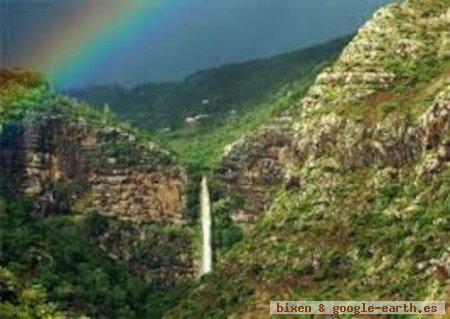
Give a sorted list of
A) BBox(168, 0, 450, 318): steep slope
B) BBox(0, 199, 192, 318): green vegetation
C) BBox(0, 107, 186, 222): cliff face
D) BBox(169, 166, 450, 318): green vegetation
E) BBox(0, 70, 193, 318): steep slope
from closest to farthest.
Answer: BBox(169, 166, 450, 318): green vegetation → BBox(168, 0, 450, 318): steep slope → BBox(0, 199, 192, 318): green vegetation → BBox(0, 70, 193, 318): steep slope → BBox(0, 107, 186, 222): cliff face

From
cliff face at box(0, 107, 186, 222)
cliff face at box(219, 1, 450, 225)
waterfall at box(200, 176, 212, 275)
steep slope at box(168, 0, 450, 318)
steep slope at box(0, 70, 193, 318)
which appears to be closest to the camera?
steep slope at box(168, 0, 450, 318)

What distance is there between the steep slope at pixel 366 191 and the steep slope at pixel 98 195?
28.4 meters

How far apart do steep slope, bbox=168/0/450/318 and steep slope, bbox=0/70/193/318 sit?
28.4 m

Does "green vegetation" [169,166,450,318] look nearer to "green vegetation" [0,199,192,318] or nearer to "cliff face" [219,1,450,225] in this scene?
"cliff face" [219,1,450,225]

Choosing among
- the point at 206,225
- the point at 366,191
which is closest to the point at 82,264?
the point at 206,225

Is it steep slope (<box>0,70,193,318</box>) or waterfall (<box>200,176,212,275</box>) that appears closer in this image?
steep slope (<box>0,70,193,318</box>)

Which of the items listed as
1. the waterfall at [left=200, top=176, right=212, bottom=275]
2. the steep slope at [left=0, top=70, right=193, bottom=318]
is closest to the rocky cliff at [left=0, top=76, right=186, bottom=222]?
the steep slope at [left=0, top=70, right=193, bottom=318]

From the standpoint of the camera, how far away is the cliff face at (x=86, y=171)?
7151 inches

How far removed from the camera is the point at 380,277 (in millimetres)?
117000

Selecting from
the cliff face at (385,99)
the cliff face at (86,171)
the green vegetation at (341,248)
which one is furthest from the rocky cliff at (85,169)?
the cliff face at (385,99)

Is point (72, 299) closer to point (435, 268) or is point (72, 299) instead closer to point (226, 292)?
point (226, 292)

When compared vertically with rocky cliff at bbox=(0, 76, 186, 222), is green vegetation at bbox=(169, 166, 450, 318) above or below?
below

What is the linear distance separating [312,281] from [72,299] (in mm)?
37419

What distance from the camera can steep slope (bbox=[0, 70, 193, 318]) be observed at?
172 m
